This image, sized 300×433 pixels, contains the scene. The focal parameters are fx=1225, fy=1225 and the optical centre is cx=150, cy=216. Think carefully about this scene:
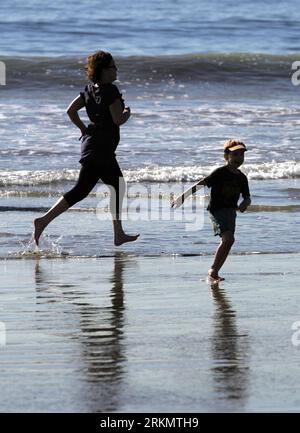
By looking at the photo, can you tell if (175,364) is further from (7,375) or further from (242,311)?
(242,311)

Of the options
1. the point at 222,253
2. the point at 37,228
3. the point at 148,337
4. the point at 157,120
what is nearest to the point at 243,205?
the point at 222,253

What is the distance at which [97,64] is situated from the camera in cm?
862

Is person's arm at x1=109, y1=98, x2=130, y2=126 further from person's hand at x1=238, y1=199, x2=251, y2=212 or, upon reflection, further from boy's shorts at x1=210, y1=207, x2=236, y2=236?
person's hand at x1=238, y1=199, x2=251, y2=212

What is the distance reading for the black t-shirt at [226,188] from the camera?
25.9 feet

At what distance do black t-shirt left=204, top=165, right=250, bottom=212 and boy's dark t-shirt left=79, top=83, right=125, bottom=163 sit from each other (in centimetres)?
125

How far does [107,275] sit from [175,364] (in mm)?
2612

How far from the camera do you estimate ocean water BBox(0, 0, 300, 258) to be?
10.1 m

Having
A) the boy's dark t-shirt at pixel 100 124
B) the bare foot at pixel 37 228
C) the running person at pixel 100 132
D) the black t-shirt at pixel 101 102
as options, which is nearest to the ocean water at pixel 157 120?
the bare foot at pixel 37 228

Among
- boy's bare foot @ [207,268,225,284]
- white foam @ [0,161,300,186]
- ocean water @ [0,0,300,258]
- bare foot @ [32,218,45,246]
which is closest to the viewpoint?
boy's bare foot @ [207,268,225,284]

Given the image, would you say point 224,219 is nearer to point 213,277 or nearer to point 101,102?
point 213,277

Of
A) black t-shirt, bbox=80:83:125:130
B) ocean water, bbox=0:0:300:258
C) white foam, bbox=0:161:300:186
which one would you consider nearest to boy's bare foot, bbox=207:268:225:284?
ocean water, bbox=0:0:300:258

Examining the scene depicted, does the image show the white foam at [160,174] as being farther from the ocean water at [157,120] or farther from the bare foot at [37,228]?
the bare foot at [37,228]
